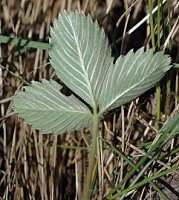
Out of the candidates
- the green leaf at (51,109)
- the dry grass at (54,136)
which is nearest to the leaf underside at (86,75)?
the green leaf at (51,109)

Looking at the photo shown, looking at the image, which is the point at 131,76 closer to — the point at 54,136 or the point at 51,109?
the point at 51,109

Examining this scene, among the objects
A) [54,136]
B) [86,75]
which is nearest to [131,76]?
[86,75]

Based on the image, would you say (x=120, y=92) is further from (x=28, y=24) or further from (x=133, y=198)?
(x=28, y=24)

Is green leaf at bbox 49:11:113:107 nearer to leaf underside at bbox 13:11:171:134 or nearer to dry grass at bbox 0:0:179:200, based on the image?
leaf underside at bbox 13:11:171:134

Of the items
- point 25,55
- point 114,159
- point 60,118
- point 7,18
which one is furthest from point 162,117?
point 7,18


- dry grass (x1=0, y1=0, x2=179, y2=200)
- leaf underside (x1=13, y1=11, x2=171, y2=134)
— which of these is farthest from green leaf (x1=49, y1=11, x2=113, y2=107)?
dry grass (x1=0, y1=0, x2=179, y2=200)

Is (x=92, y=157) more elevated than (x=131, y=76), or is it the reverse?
(x=131, y=76)

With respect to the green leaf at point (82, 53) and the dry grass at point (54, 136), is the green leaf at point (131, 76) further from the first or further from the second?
the dry grass at point (54, 136)
